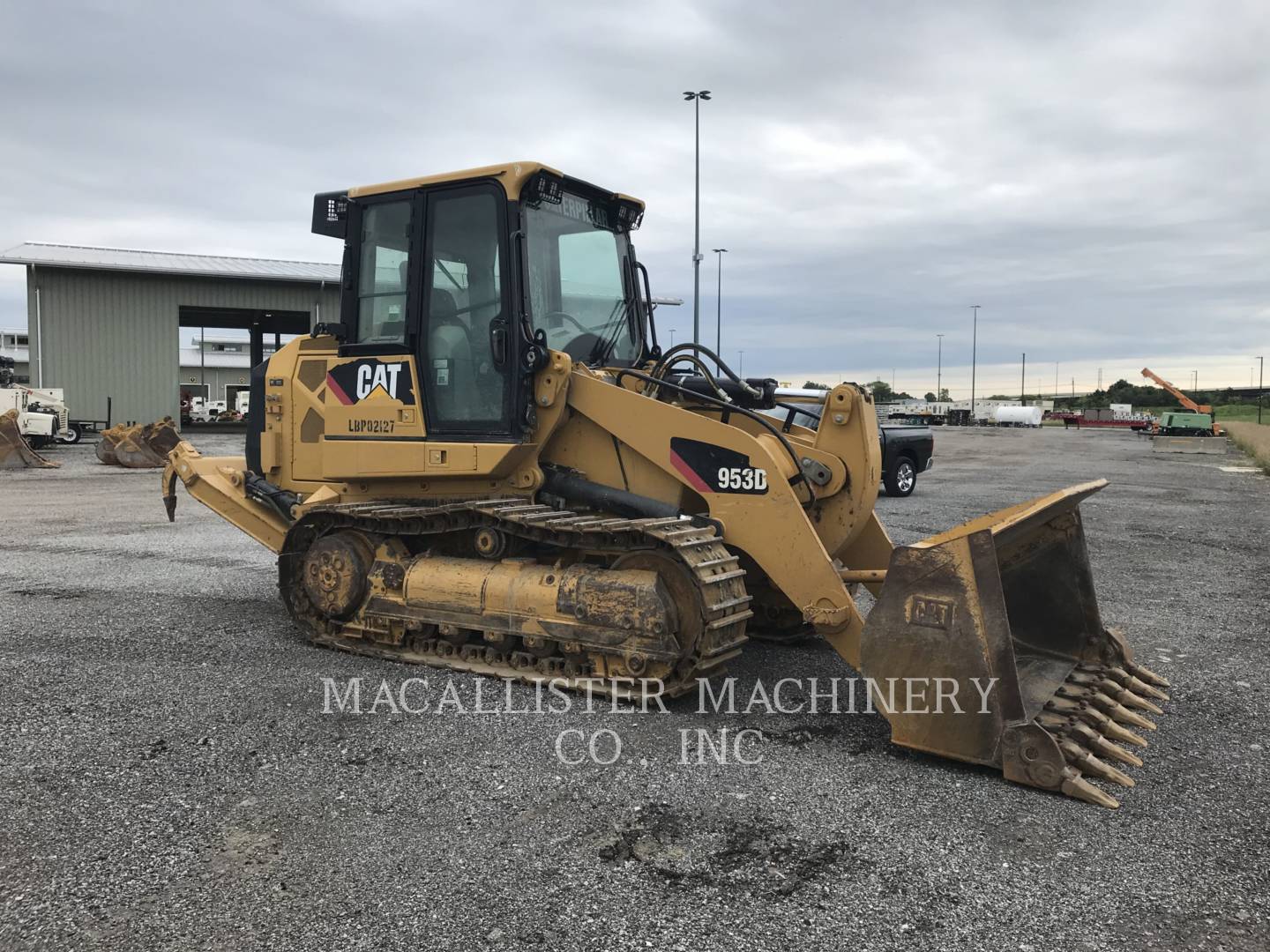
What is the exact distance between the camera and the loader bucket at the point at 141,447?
21734 millimetres

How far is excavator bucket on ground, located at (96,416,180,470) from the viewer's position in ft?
71.4

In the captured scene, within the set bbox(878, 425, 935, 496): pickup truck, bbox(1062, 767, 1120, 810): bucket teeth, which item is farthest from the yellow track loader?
bbox(878, 425, 935, 496): pickup truck

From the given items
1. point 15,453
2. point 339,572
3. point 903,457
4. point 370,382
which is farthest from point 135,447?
point 339,572

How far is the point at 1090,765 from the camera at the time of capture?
4113 mm

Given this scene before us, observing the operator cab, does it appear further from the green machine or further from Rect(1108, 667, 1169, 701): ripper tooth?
the green machine

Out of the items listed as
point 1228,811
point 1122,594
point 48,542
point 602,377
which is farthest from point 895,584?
point 48,542

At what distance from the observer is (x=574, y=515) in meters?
5.66

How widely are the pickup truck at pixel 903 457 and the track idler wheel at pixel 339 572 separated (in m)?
12.1

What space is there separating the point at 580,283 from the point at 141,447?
63.0ft

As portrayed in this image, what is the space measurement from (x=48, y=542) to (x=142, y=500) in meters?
4.78

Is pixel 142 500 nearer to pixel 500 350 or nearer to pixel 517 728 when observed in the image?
pixel 500 350

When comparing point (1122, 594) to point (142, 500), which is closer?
point (1122, 594)

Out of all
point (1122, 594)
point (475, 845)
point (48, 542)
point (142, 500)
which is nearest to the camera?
point (475, 845)

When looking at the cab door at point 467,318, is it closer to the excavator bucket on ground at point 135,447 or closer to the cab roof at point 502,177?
the cab roof at point 502,177
